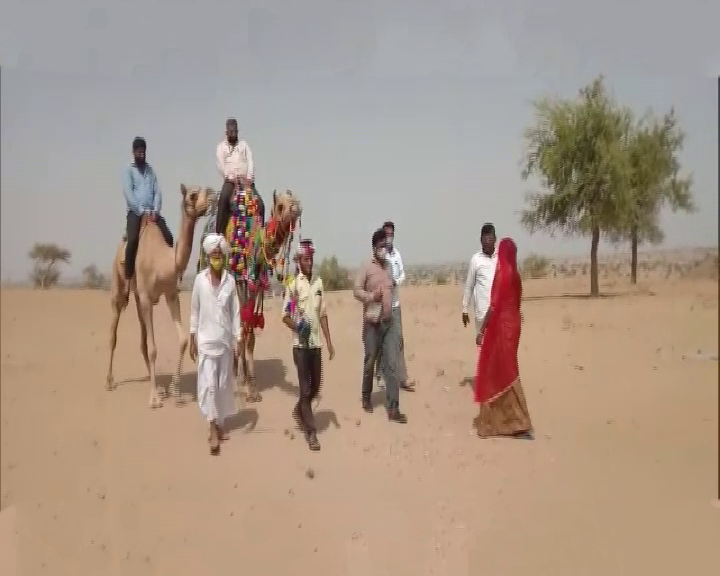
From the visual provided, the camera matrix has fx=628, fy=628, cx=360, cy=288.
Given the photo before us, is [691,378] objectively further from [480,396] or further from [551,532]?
[480,396]

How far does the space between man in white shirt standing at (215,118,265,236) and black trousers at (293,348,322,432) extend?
5.95ft

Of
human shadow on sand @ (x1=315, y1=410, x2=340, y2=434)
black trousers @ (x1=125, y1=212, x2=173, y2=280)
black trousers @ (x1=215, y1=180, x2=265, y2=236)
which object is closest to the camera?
human shadow on sand @ (x1=315, y1=410, x2=340, y2=434)

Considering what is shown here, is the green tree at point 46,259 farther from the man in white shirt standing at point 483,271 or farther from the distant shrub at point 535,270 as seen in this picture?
the distant shrub at point 535,270

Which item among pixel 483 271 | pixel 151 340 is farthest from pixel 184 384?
pixel 483 271

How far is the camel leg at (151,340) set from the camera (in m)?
5.85

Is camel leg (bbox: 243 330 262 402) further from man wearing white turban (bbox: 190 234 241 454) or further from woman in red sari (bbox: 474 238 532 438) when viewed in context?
woman in red sari (bbox: 474 238 532 438)

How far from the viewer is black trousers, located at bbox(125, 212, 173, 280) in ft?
20.2

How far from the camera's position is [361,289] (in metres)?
5.89

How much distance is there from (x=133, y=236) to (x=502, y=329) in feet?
11.9

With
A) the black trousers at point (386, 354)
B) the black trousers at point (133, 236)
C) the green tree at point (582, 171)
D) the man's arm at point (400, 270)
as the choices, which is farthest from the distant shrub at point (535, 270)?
the black trousers at point (133, 236)

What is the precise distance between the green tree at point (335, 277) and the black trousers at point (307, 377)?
1101cm

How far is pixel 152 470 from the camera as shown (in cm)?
461

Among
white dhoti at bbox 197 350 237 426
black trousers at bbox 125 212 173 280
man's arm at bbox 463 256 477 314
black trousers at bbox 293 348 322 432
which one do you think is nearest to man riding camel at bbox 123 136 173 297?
black trousers at bbox 125 212 173 280

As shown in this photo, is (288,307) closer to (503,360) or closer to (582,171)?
(503,360)
